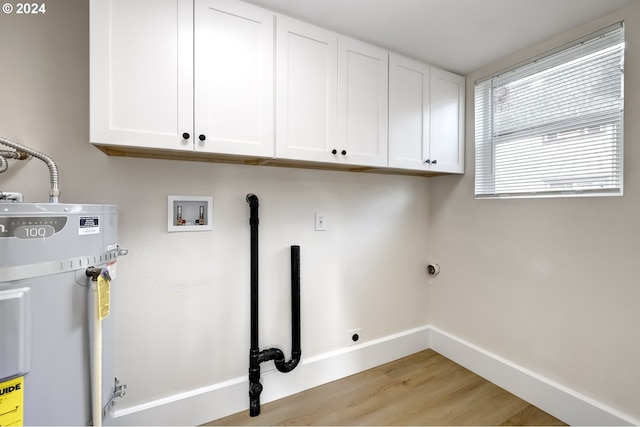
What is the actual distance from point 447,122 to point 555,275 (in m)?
1.27

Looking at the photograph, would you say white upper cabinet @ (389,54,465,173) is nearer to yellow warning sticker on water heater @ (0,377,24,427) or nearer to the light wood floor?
the light wood floor

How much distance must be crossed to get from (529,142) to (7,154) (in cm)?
286

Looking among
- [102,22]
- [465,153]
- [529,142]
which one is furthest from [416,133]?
[102,22]

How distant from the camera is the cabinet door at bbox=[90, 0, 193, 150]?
1141 millimetres

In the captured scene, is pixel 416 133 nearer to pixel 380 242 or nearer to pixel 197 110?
pixel 380 242

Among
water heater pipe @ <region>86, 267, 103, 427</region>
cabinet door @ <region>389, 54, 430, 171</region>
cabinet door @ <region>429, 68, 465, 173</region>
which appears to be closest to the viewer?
water heater pipe @ <region>86, 267, 103, 427</region>

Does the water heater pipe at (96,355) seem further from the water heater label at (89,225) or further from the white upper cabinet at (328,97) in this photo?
the white upper cabinet at (328,97)

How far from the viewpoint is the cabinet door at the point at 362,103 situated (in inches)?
66.1

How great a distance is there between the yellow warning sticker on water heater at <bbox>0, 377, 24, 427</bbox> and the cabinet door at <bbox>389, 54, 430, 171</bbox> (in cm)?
193

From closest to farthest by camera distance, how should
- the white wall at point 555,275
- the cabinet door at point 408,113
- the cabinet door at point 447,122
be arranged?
the white wall at point 555,275 < the cabinet door at point 408,113 < the cabinet door at point 447,122

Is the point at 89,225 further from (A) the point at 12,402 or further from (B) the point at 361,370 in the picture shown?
(B) the point at 361,370

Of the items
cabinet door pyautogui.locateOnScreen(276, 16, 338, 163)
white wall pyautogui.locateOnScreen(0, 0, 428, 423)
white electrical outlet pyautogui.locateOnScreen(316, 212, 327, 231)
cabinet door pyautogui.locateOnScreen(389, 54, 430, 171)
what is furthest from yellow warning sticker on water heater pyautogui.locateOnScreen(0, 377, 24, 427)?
cabinet door pyautogui.locateOnScreen(389, 54, 430, 171)

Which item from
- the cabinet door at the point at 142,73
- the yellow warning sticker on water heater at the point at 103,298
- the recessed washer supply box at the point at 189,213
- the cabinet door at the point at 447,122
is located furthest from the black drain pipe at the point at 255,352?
the cabinet door at the point at 447,122

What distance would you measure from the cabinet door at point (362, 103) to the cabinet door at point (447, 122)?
476mm
